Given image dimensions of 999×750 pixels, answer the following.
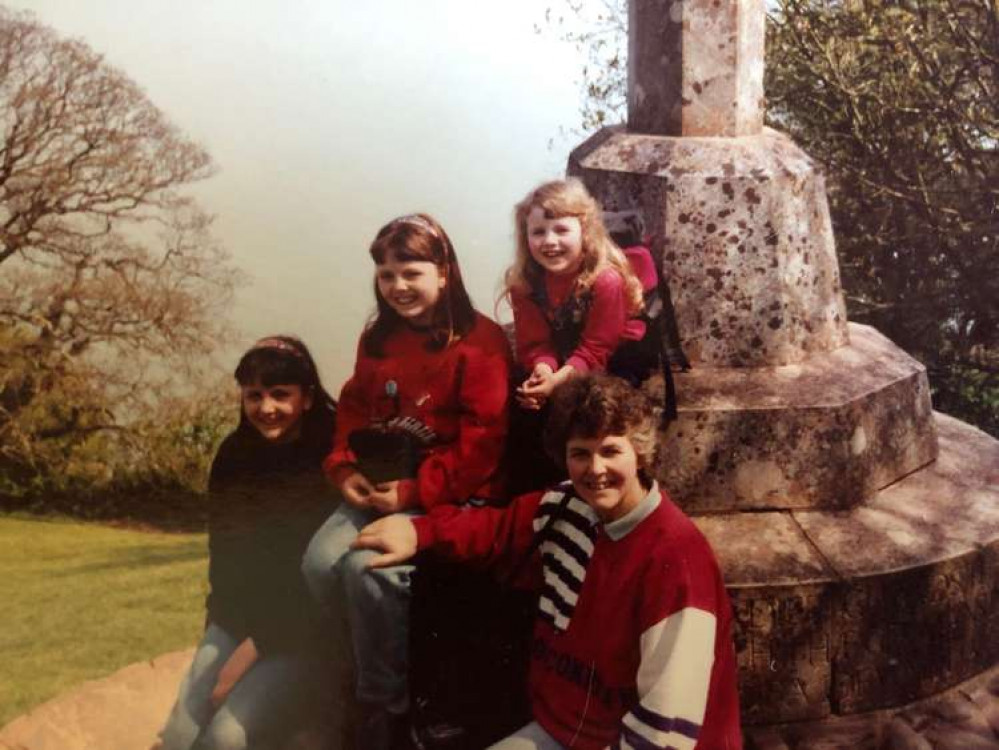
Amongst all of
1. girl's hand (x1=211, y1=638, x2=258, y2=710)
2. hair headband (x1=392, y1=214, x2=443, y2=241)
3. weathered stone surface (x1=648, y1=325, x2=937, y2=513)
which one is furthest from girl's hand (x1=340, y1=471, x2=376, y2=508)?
weathered stone surface (x1=648, y1=325, x2=937, y2=513)

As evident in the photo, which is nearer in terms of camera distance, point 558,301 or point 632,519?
point 632,519

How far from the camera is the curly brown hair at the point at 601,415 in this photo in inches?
131

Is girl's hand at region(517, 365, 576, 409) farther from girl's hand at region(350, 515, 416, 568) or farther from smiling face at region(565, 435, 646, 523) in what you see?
girl's hand at region(350, 515, 416, 568)

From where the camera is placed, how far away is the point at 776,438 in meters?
4.17

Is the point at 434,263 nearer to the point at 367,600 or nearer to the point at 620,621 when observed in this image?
the point at 367,600

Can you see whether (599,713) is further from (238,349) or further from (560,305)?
(238,349)

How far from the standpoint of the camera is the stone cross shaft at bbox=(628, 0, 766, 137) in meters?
4.28

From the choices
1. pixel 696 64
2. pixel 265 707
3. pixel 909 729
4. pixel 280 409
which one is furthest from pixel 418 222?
pixel 909 729

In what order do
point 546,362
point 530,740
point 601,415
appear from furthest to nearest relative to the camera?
1. point 546,362
2. point 530,740
3. point 601,415

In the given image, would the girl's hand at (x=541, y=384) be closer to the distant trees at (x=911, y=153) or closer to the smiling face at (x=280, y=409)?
the smiling face at (x=280, y=409)

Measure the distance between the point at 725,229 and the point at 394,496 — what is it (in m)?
1.49

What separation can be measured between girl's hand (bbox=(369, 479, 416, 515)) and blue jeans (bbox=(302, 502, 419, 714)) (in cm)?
4

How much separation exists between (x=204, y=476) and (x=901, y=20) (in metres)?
6.69

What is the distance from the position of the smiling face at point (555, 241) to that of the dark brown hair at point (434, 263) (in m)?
0.24
